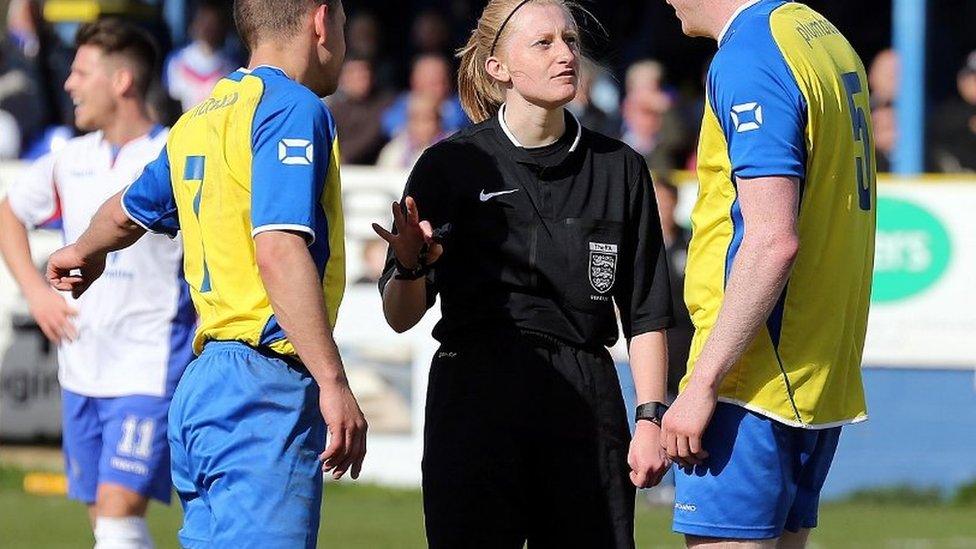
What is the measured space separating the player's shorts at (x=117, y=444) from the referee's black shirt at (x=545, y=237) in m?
2.43

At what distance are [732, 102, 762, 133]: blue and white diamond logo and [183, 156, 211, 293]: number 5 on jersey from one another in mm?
1367

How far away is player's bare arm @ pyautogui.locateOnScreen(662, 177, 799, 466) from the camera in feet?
13.8

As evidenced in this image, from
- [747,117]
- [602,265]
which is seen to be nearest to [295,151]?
[602,265]

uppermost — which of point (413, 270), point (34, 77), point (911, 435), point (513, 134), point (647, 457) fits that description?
point (513, 134)

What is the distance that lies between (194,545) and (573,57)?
168 cm

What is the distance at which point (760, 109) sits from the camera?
4234 mm

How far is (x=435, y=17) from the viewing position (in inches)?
583

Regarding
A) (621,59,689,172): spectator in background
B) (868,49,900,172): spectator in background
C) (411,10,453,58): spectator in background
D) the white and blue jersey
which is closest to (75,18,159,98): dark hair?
the white and blue jersey

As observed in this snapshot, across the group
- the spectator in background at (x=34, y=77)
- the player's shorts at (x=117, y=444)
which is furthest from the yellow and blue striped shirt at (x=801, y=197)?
the spectator in background at (x=34, y=77)

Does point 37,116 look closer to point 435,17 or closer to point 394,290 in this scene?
point 435,17

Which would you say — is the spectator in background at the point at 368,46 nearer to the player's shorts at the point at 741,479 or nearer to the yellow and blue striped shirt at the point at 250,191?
the yellow and blue striped shirt at the point at 250,191

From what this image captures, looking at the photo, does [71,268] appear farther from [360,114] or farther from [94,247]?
[360,114]

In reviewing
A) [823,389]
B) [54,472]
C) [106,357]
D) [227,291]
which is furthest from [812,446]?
[54,472]

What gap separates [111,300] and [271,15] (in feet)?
9.78
